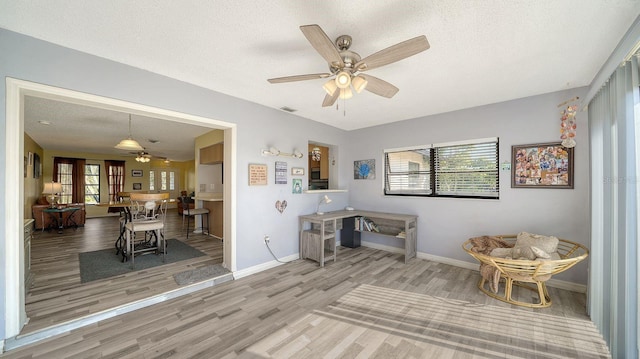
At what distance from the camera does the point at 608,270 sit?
196 centimetres

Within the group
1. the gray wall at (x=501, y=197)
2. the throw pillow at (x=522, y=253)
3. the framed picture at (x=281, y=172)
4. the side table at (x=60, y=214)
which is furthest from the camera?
the side table at (x=60, y=214)

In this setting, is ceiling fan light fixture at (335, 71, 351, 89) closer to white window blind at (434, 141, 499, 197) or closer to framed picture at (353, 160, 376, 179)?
white window blind at (434, 141, 499, 197)

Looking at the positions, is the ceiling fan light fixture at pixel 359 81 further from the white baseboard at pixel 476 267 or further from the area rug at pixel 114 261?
the area rug at pixel 114 261

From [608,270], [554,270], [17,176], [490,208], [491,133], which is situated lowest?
[554,270]

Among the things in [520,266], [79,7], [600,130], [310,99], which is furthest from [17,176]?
[600,130]

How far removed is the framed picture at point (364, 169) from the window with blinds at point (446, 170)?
0.28 meters

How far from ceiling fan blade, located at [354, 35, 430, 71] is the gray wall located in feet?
8.49

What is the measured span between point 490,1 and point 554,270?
2601 millimetres

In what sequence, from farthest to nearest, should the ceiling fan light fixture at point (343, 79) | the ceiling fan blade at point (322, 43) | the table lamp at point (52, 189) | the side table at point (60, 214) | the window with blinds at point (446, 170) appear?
the table lamp at point (52, 189)
the side table at point (60, 214)
the window with blinds at point (446, 170)
the ceiling fan light fixture at point (343, 79)
the ceiling fan blade at point (322, 43)

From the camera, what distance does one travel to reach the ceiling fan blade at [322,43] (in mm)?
1382

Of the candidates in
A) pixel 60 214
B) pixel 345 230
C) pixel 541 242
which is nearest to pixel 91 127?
pixel 60 214

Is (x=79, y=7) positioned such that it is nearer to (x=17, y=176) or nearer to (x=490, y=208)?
(x=17, y=176)

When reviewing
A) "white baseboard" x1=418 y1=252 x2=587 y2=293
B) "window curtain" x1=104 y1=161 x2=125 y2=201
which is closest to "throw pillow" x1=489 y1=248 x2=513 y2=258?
"white baseboard" x1=418 y1=252 x2=587 y2=293

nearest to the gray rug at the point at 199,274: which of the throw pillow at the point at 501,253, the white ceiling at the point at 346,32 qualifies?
the white ceiling at the point at 346,32
